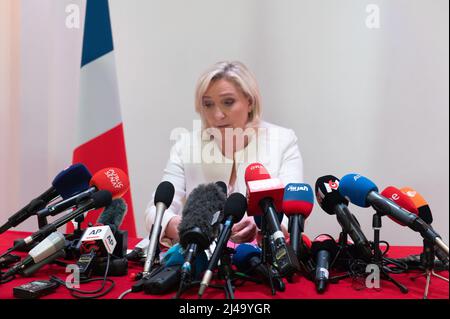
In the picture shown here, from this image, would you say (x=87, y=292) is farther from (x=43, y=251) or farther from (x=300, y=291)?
(x=300, y=291)

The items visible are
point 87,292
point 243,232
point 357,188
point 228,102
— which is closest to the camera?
point 87,292

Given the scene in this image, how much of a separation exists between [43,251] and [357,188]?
839mm

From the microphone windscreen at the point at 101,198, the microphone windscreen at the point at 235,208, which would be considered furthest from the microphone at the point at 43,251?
the microphone windscreen at the point at 235,208

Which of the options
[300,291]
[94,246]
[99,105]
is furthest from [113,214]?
[99,105]

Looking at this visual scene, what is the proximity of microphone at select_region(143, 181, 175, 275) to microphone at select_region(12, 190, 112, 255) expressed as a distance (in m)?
0.17

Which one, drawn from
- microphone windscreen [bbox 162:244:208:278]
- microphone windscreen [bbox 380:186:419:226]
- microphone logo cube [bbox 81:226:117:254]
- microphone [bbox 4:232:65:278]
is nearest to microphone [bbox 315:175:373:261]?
microphone windscreen [bbox 380:186:419:226]

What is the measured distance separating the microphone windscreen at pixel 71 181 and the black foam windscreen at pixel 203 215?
449 mm

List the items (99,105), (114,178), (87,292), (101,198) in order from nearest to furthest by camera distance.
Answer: (87,292) → (101,198) → (114,178) → (99,105)

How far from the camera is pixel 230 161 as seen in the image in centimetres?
179

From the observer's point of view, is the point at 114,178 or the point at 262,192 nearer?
the point at 262,192

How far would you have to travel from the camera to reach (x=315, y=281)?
3.13 ft

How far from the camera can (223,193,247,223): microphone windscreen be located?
95 centimetres

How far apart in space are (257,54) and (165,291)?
2.02 m

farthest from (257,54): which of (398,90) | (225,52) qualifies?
(398,90)
